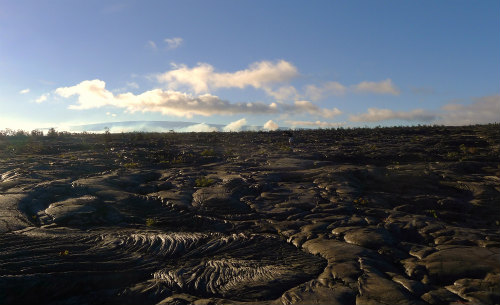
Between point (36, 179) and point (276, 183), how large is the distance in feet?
33.2

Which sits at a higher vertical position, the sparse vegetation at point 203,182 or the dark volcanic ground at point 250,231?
the sparse vegetation at point 203,182

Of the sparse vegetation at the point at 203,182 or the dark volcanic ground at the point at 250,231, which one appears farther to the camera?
the sparse vegetation at the point at 203,182

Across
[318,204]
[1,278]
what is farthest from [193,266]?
[318,204]

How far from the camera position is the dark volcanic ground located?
7.32 meters

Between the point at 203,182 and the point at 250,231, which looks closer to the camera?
the point at 250,231

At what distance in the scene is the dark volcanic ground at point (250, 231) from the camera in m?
7.32

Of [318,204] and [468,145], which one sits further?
[468,145]

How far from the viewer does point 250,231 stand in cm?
1077

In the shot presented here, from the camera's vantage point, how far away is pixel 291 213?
12094 mm

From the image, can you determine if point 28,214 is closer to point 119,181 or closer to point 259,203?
point 119,181

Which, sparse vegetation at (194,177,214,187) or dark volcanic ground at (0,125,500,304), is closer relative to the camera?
dark volcanic ground at (0,125,500,304)

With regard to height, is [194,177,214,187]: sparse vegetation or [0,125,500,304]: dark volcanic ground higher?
[194,177,214,187]: sparse vegetation

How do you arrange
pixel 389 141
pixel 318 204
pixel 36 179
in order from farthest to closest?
pixel 389 141 → pixel 36 179 → pixel 318 204

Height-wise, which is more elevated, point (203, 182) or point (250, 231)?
point (203, 182)
